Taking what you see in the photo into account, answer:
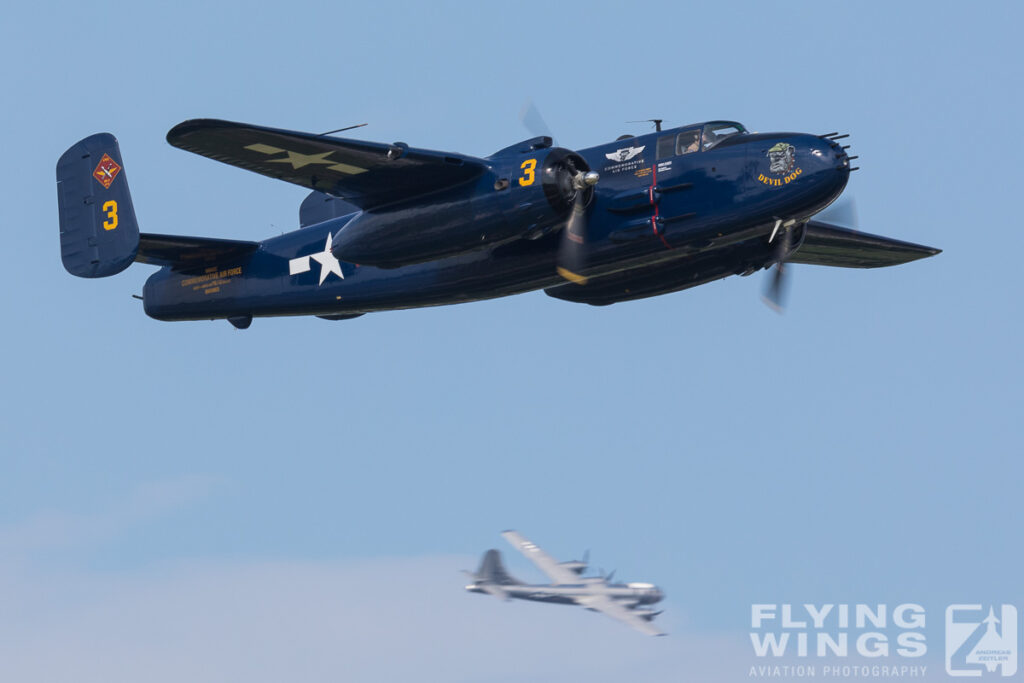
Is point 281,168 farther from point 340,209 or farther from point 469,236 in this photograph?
point 340,209

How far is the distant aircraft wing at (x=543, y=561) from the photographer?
41406mm

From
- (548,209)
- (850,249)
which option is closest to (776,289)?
(850,249)

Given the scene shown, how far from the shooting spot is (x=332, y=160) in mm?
23391

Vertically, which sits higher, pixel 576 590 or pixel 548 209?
pixel 548 209

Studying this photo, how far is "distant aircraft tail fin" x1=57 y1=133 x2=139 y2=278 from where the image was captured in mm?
27453

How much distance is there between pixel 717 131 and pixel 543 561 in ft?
73.9

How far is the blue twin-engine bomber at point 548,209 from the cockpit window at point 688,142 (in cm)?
2

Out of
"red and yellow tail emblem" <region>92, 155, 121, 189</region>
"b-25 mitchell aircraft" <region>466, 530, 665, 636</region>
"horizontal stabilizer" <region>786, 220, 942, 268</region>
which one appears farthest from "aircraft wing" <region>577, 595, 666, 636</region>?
"red and yellow tail emblem" <region>92, 155, 121, 189</region>

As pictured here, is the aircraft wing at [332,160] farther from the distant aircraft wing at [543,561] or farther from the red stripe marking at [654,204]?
the distant aircraft wing at [543,561]

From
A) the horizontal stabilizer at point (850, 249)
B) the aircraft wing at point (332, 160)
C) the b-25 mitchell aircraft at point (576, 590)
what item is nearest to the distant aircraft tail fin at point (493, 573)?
the b-25 mitchell aircraft at point (576, 590)

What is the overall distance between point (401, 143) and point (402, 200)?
1.18 meters

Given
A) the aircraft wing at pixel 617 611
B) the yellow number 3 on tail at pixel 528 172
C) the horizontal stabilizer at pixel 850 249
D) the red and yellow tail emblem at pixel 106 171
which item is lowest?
the aircraft wing at pixel 617 611

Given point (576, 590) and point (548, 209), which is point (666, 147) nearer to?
point (548, 209)

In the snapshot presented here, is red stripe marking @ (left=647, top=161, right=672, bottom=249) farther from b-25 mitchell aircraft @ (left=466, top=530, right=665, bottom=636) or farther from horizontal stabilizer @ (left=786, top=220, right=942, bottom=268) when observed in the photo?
b-25 mitchell aircraft @ (left=466, top=530, right=665, bottom=636)
